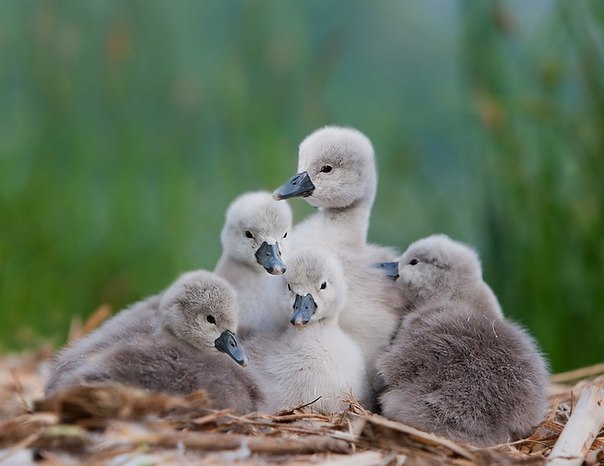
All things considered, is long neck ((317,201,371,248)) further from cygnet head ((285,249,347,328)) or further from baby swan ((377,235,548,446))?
baby swan ((377,235,548,446))

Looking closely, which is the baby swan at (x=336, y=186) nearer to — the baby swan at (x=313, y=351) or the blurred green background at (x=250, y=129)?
the baby swan at (x=313, y=351)

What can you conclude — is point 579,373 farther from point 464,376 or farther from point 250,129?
point 250,129

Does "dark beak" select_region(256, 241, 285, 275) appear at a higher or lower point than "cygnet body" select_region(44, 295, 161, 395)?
higher

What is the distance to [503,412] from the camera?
134 inches

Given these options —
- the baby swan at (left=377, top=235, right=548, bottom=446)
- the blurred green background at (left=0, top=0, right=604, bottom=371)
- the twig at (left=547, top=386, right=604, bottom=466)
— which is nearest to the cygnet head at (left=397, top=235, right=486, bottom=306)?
the baby swan at (left=377, top=235, right=548, bottom=446)

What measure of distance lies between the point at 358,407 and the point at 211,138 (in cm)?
344

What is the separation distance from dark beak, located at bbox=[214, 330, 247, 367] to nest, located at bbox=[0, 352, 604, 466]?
0.96ft

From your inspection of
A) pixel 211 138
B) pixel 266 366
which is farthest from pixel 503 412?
pixel 211 138

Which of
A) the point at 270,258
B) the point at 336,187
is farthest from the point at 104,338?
the point at 336,187

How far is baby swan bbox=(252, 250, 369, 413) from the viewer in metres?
3.63

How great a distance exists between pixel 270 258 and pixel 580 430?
134cm

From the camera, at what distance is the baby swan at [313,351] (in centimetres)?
363

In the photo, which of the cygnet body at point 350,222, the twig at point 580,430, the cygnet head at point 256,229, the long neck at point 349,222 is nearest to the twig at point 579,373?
the twig at point 580,430

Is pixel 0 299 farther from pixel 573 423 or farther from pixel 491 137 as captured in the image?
pixel 573 423
